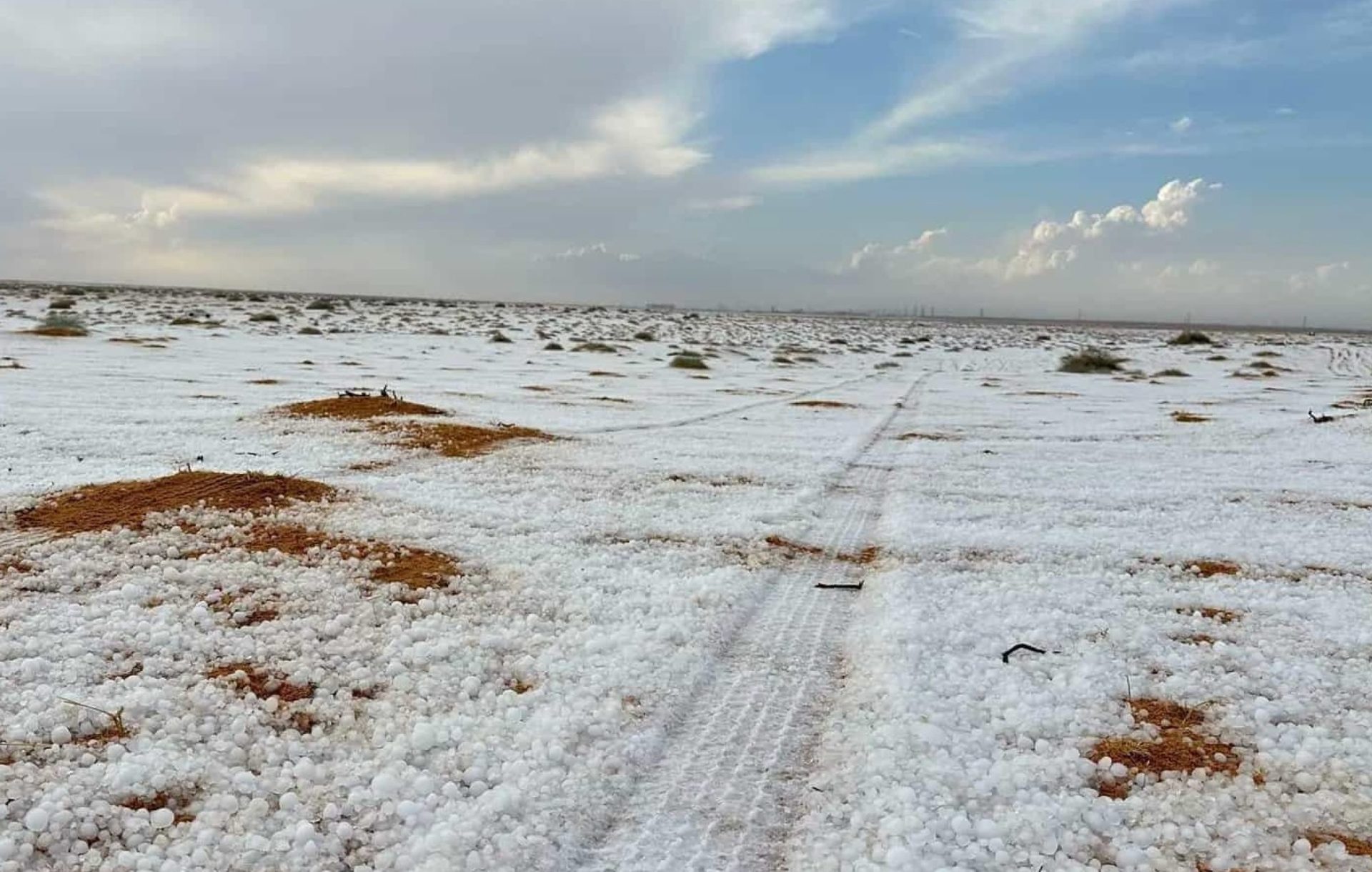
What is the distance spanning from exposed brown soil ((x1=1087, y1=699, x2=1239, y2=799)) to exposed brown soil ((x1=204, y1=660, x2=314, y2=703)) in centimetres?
229

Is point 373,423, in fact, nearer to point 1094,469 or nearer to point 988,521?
point 988,521

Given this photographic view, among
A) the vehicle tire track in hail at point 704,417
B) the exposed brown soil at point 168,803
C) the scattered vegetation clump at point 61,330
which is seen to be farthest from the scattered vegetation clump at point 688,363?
the exposed brown soil at point 168,803

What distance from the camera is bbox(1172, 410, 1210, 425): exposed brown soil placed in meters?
9.92

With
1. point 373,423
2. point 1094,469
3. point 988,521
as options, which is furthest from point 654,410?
point 988,521

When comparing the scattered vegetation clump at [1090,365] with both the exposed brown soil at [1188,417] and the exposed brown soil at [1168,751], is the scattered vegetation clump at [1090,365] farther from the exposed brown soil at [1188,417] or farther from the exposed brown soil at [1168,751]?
the exposed brown soil at [1168,751]

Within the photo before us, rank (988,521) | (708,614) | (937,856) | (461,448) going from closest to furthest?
(937,856)
(708,614)
(988,521)
(461,448)

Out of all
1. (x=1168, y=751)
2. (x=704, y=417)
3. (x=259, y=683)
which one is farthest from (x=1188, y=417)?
(x=259, y=683)

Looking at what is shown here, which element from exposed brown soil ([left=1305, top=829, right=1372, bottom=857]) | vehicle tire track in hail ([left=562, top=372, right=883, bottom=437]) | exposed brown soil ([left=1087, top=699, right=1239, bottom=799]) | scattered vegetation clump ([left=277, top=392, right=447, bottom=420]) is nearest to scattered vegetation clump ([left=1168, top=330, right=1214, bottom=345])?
vehicle tire track in hail ([left=562, top=372, right=883, bottom=437])

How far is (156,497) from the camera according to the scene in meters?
4.42

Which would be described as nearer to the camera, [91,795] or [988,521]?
[91,795]

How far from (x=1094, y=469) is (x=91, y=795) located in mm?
6527

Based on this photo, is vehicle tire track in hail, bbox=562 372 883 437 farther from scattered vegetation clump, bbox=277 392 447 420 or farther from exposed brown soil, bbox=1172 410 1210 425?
exposed brown soil, bbox=1172 410 1210 425

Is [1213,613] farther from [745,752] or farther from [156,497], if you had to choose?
[156,497]

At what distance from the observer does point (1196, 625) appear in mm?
3455
